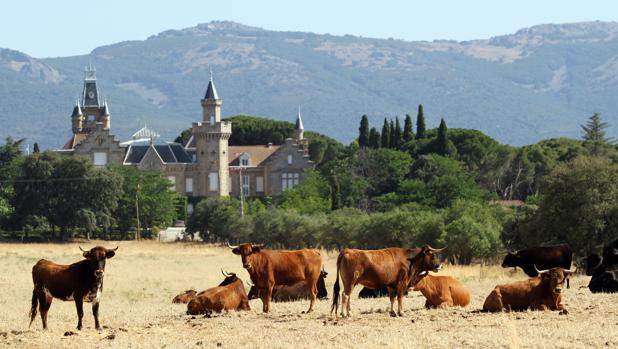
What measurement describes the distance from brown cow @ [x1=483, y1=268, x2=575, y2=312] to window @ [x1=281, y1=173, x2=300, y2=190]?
5240 inches

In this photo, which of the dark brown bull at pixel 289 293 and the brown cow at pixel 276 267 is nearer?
the brown cow at pixel 276 267

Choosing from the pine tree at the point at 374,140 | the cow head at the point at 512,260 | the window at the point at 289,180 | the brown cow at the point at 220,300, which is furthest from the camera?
the window at the point at 289,180

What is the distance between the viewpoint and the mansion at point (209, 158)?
151250 millimetres

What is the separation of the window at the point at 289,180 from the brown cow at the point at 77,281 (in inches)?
5271

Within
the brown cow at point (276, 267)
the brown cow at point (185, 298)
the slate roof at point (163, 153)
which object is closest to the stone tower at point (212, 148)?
the slate roof at point (163, 153)

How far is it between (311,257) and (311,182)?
10260 centimetres

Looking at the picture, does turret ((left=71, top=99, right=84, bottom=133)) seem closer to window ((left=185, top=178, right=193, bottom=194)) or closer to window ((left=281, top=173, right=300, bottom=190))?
window ((left=185, top=178, right=193, bottom=194))

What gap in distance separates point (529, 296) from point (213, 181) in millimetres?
127944

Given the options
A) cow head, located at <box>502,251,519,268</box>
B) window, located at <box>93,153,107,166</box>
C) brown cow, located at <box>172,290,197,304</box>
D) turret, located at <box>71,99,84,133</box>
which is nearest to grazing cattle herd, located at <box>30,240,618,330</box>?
brown cow, located at <box>172,290,197,304</box>

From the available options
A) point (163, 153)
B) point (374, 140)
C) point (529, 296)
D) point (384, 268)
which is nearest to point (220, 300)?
point (384, 268)

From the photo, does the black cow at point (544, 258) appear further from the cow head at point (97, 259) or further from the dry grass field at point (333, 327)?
the cow head at point (97, 259)

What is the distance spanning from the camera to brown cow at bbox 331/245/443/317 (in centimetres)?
2514

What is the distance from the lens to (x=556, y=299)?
81.4 feet

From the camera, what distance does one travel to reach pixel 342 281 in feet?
82.6
